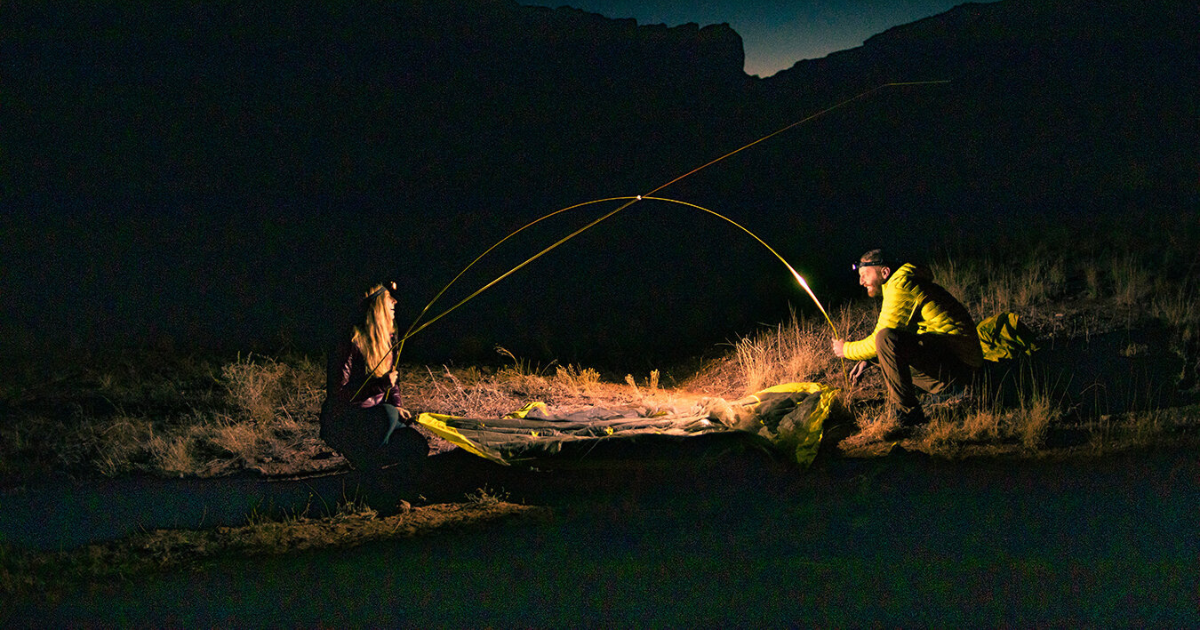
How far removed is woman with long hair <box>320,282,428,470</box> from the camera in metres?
4.48

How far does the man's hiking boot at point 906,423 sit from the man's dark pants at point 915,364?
0.03 m

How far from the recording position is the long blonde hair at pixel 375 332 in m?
4.48

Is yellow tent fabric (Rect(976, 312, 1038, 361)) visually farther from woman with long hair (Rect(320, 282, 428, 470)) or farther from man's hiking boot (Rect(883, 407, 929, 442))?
woman with long hair (Rect(320, 282, 428, 470))

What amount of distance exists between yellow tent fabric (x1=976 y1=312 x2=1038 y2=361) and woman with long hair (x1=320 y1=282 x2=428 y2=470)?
169 inches

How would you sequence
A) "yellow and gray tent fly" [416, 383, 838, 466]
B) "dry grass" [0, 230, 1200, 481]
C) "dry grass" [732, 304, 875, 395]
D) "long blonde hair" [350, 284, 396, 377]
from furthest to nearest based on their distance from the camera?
"dry grass" [732, 304, 875, 395], "dry grass" [0, 230, 1200, 481], "yellow and gray tent fly" [416, 383, 838, 466], "long blonde hair" [350, 284, 396, 377]

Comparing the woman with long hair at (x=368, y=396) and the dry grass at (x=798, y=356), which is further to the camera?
the dry grass at (x=798, y=356)

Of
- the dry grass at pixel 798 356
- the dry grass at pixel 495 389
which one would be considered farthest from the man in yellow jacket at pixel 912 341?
the dry grass at pixel 798 356

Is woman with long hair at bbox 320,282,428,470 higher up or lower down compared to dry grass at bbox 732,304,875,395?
higher up

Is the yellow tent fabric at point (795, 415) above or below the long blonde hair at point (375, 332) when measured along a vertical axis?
below

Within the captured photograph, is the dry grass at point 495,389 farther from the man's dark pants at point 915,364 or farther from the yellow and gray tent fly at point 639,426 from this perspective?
the yellow and gray tent fly at point 639,426

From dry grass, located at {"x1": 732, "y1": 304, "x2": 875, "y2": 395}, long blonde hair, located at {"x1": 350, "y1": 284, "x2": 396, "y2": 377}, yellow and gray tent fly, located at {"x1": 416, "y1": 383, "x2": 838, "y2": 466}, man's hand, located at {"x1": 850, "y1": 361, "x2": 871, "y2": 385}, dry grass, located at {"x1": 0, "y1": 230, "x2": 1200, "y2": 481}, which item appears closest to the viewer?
long blonde hair, located at {"x1": 350, "y1": 284, "x2": 396, "y2": 377}

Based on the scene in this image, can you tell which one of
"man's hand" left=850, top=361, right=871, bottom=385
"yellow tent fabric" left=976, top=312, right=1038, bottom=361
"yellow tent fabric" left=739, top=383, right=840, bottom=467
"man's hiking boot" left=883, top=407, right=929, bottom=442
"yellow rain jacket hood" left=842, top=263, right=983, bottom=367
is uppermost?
"yellow rain jacket hood" left=842, top=263, right=983, bottom=367

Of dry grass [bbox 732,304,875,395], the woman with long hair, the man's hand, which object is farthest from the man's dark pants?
the woman with long hair

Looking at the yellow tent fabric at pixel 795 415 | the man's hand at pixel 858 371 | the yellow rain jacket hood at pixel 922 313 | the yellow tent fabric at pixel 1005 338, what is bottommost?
the yellow tent fabric at pixel 795 415
